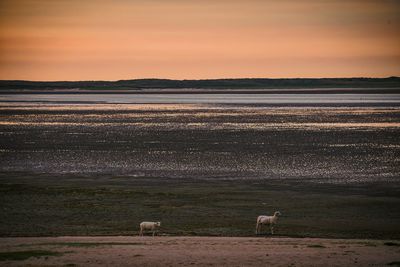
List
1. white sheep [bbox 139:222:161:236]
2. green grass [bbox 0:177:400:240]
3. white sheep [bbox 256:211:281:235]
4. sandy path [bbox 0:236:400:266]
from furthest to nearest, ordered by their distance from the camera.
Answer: green grass [bbox 0:177:400:240] < white sheep [bbox 256:211:281:235] < white sheep [bbox 139:222:161:236] < sandy path [bbox 0:236:400:266]

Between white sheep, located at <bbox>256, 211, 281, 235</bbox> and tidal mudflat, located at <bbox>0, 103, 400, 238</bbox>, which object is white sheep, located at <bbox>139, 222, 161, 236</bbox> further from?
white sheep, located at <bbox>256, 211, 281, 235</bbox>

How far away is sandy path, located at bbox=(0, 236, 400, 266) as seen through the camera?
1819 centimetres

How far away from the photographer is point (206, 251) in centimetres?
1958

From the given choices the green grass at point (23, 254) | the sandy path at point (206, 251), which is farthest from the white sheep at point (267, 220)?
the green grass at point (23, 254)

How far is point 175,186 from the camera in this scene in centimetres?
3506

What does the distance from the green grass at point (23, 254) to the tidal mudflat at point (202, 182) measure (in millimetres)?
4198

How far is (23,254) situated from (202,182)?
17680 mm

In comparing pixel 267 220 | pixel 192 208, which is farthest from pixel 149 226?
pixel 192 208

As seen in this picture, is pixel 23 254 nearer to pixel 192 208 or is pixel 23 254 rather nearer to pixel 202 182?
pixel 192 208

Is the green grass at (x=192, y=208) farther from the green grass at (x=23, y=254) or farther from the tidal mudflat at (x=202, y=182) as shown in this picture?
the green grass at (x=23, y=254)

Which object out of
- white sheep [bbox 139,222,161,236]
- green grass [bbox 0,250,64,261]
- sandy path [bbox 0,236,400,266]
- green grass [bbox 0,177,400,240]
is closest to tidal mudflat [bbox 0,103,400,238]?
green grass [bbox 0,177,400,240]

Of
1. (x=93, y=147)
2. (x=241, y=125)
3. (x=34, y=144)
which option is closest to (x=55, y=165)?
(x=93, y=147)

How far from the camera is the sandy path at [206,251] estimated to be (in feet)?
59.7

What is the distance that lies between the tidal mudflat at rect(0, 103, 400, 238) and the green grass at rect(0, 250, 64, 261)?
13.8ft
